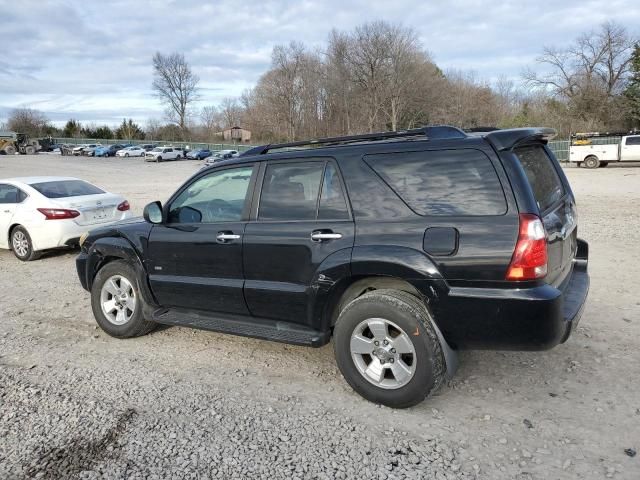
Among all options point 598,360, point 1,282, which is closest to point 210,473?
point 598,360

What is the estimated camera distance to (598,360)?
162 inches

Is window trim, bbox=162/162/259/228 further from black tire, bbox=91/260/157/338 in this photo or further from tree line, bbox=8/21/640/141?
tree line, bbox=8/21/640/141

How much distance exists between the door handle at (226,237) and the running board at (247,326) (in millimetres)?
627

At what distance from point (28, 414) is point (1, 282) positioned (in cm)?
461

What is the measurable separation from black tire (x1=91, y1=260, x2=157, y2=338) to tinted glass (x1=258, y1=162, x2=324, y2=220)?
159 cm

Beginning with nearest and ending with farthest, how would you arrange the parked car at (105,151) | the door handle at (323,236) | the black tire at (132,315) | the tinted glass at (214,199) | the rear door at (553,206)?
1. the rear door at (553,206)
2. the door handle at (323,236)
3. the tinted glass at (214,199)
4. the black tire at (132,315)
5. the parked car at (105,151)

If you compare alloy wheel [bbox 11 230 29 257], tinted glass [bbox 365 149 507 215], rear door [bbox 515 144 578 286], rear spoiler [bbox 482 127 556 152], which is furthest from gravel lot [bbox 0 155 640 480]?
alloy wheel [bbox 11 230 29 257]

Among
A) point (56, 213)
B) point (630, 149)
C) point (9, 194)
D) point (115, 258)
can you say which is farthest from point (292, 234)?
point (630, 149)

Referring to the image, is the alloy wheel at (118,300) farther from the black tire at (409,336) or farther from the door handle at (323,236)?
the black tire at (409,336)

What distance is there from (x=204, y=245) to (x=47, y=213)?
5424mm

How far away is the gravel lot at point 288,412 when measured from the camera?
2.95 meters

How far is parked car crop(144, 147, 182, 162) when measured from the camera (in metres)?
54.8

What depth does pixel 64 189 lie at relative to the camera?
9.02 meters

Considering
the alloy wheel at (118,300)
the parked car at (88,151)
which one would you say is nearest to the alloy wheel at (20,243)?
the alloy wheel at (118,300)
